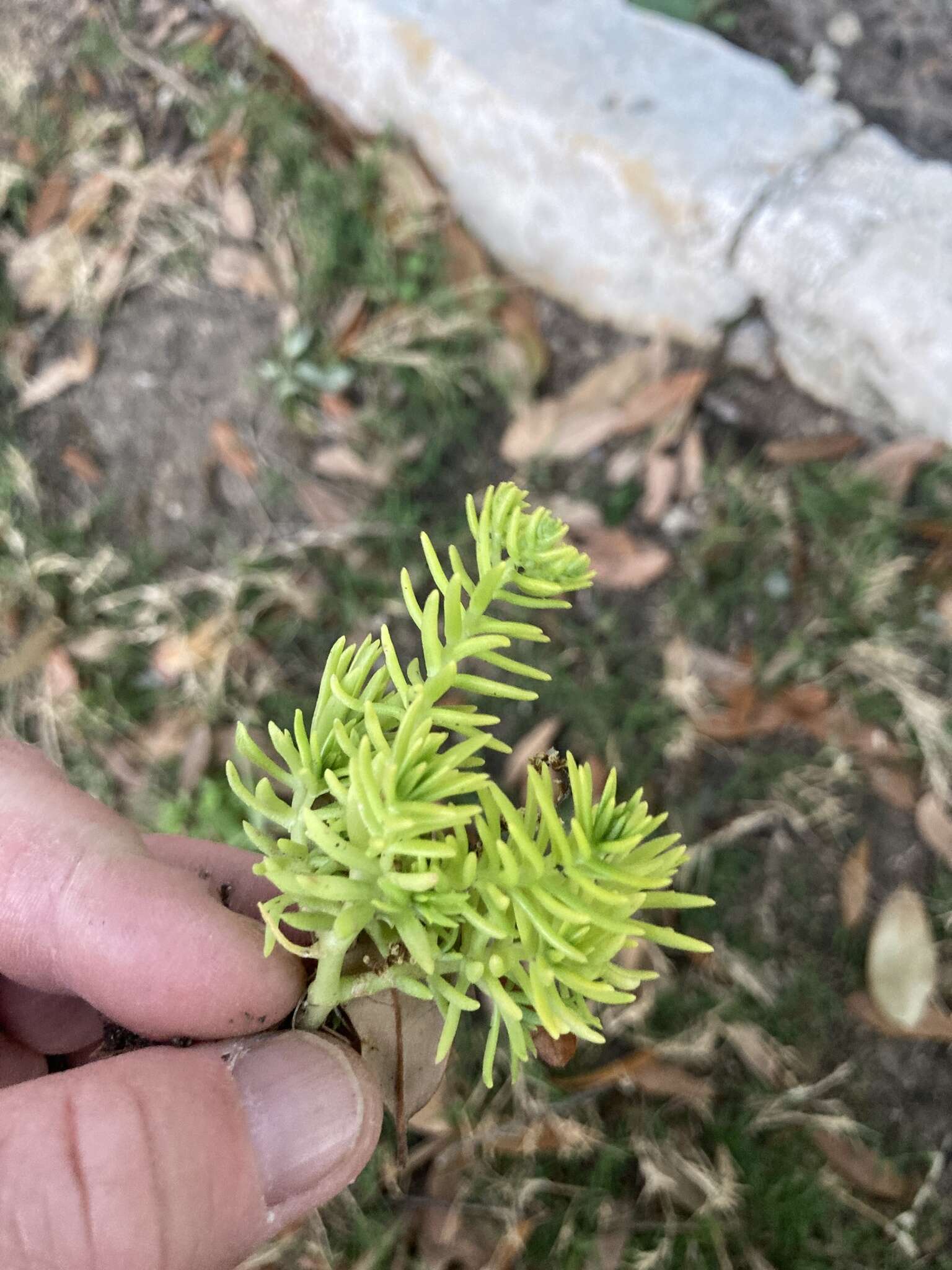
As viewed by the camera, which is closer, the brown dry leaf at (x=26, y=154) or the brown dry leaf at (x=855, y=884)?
the brown dry leaf at (x=855, y=884)

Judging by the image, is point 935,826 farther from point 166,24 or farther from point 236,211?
point 166,24

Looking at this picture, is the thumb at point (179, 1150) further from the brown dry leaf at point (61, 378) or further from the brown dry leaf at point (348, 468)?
the brown dry leaf at point (61, 378)

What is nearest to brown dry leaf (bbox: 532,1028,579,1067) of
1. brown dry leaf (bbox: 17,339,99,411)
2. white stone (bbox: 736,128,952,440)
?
white stone (bbox: 736,128,952,440)

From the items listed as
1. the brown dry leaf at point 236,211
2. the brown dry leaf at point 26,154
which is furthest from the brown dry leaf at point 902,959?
the brown dry leaf at point 26,154

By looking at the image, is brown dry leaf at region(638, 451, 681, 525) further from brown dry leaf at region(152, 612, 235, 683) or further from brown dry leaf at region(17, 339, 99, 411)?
brown dry leaf at region(17, 339, 99, 411)

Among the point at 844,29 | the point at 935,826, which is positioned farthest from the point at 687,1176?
the point at 844,29
